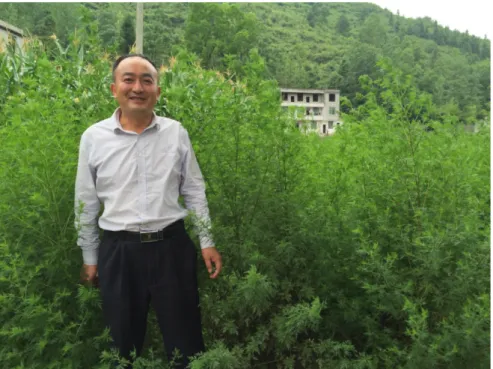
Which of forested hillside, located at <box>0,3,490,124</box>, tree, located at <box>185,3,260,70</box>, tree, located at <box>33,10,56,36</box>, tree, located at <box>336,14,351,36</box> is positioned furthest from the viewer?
tree, located at <box>336,14,351,36</box>

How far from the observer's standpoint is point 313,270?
297 cm

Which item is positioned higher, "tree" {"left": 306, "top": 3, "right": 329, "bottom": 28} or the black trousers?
"tree" {"left": 306, "top": 3, "right": 329, "bottom": 28}

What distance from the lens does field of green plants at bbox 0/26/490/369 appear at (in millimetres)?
2551

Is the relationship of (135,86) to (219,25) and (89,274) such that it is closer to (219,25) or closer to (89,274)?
(89,274)

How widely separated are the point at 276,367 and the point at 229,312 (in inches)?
21.4

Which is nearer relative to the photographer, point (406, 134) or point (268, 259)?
point (268, 259)

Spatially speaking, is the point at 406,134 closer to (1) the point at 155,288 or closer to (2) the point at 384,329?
(2) the point at 384,329

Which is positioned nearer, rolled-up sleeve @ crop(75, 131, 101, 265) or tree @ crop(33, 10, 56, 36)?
rolled-up sleeve @ crop(75, 131, 101, 265)

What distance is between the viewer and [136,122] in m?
2.63

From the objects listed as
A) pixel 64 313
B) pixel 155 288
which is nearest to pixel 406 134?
pixel 155 288

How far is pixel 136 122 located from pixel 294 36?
119 m

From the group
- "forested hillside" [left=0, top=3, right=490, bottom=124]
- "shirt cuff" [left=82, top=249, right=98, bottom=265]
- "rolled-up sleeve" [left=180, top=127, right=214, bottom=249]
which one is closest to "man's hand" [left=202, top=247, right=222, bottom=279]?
"rolled-up sleeve" [left=180, top=127, right=214, bottom=249]

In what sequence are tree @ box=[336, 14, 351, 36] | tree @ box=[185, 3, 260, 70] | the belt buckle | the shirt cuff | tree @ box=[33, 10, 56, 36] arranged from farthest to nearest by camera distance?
tree @ box=[336, 14, 351, 36]
tree @ box=[33, 10, 56, 36]
tree @ box=[185, 3, 260, 70]
the shirt cuff
the belt buckle

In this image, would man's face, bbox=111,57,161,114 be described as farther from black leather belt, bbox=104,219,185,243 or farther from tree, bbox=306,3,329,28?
tree, bbox=306,3,329,28
